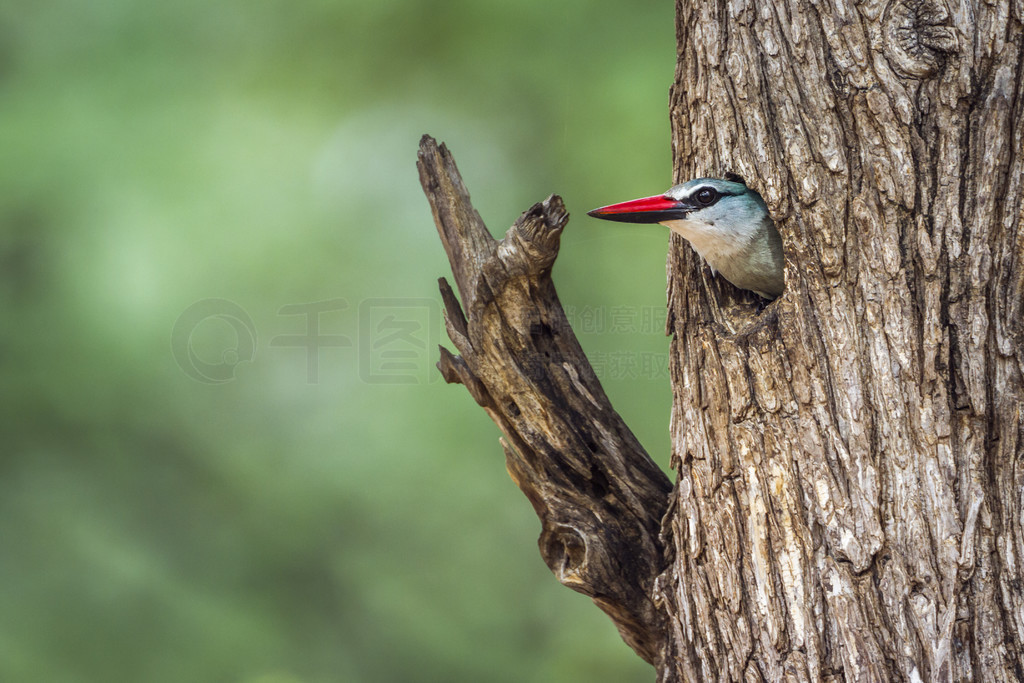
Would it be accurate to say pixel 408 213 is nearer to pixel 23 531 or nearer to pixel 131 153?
pixel 131 153

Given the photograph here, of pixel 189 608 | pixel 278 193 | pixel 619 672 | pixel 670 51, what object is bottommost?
pixel 619 672

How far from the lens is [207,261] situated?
4.23 meters

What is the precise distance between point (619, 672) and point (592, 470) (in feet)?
9.69

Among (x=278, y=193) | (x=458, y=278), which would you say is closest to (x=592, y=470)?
(x=458, y=278)

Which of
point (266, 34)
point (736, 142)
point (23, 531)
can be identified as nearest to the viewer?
point (736, 142)

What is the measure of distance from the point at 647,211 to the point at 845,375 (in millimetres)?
536

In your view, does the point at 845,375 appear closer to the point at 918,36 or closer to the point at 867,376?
the point at 867,376

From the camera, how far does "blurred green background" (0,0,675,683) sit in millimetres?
4188
